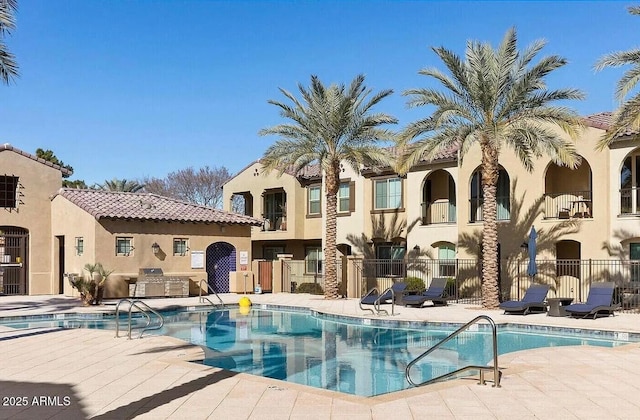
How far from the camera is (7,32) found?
1831cm

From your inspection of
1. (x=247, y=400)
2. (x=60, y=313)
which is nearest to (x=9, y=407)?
(x=247, y=400)

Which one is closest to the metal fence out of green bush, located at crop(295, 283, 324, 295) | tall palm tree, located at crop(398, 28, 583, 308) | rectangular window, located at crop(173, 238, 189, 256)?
green bush, located at crop(295, 283, 324, 295)

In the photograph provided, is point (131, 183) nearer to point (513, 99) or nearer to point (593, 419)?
point (513, 99)

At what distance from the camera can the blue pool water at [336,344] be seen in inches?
509

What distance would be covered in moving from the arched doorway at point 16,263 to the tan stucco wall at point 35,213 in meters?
0.23

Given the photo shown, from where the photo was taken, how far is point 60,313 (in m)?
21.8

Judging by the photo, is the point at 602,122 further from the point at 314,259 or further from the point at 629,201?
the point at 314,259

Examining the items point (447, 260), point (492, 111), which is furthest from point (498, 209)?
point (492, 111)

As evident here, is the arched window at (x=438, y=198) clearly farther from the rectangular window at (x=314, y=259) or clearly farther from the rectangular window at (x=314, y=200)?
the rectangular window at (x=314, y=200)

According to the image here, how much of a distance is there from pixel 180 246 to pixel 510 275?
15.0m

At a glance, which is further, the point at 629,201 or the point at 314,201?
the point at 314,201

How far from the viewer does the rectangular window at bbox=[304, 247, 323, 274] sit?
37500mm

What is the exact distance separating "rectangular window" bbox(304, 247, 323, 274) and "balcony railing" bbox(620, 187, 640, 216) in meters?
16.6

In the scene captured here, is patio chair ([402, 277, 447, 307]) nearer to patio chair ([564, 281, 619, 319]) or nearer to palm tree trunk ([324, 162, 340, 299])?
palm tree trunk ([324, 162, 340, 299])
